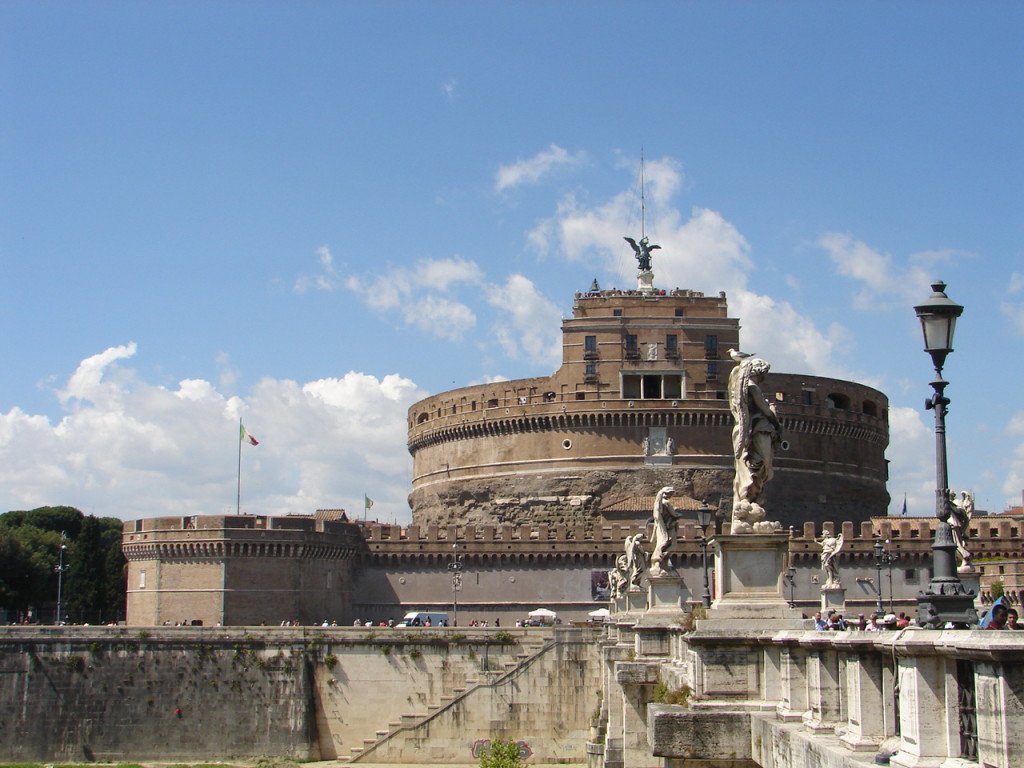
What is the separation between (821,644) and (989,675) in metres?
3.65

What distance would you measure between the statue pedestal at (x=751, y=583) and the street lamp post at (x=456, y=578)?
5075 centimetres

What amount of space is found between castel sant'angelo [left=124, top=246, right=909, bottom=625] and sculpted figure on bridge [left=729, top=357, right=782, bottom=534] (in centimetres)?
4913

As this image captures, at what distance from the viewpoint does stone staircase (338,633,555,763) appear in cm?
4644

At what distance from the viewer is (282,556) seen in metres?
61.0

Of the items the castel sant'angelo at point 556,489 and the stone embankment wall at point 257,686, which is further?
the castel sant'angelo at point 556,489

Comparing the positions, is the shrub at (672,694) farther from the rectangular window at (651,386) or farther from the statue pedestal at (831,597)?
the rectangular window at (651,386)

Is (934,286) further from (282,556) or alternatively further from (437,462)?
(437,462)

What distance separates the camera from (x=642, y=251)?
82750 millimetres

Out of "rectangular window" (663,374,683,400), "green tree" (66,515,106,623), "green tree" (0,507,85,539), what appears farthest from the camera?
"green tree" (0,507,85,539)

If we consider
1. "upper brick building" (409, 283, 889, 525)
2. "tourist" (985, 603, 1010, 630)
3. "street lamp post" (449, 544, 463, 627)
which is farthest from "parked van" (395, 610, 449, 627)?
"tourist" (985, 603, 1010, 630)

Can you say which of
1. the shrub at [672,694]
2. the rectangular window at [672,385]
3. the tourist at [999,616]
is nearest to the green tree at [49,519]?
the rectangular window at [672,385]

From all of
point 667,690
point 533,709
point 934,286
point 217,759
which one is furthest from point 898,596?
point 934,286

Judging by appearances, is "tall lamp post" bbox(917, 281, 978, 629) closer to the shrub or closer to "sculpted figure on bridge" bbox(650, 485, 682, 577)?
the shrub

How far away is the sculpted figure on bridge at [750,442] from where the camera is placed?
13.5m
